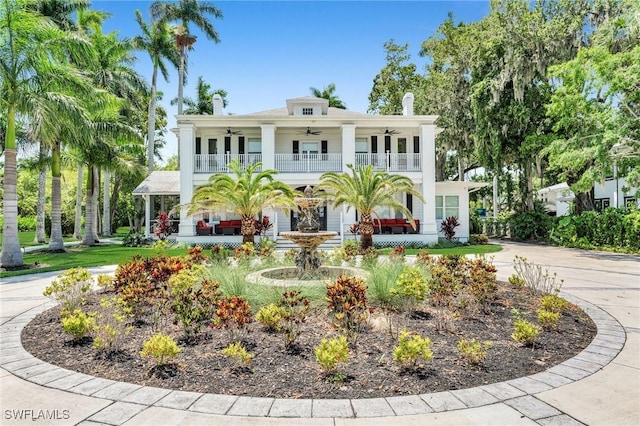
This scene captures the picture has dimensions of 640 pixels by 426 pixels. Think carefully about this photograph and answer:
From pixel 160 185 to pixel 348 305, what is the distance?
20.5 meters

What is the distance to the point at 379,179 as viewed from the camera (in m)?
13.5

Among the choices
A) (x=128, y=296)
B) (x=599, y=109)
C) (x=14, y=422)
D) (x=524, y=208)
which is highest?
(x=599, y=109)

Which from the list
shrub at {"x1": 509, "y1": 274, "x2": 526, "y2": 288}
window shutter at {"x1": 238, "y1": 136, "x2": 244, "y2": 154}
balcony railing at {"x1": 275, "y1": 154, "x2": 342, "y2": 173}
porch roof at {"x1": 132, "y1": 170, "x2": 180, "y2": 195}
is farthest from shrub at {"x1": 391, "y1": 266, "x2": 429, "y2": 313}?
porch roof at {"x1": 132, "y1": 170, "x2": 180, "y2": 195}

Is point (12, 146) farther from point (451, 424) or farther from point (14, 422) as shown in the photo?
point (451, 424)

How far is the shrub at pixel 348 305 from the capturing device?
4.62m

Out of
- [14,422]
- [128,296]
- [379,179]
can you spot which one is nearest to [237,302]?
[128,296]

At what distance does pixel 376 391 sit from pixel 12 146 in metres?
14.2

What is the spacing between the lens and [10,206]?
11781 mm

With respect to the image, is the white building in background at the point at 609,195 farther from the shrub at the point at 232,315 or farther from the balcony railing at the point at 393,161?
the shrub at the point at 232,315

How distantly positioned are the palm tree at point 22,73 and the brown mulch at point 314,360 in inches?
336

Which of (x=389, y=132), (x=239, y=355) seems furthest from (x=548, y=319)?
(x=389, y=132)

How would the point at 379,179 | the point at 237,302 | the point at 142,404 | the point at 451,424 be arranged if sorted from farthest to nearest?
1. the point at 379,179
2. the point at 237,302
3. the point at 142,404
4. the point at 451,424

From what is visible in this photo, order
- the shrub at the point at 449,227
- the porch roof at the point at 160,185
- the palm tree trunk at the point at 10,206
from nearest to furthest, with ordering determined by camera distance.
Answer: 1. the palm tree trunk at the point at 10,206
2. the shrub at the point at 449,227
3. the porch roof at the point at 160,185

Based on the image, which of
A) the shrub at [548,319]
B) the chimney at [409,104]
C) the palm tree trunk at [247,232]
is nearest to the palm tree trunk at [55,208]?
the palm tree trunk at [247,232]
